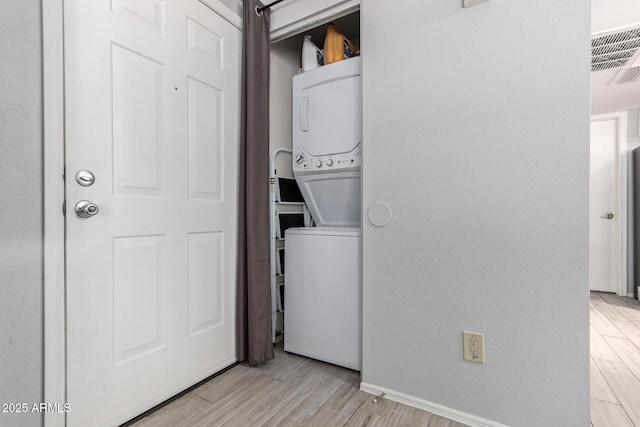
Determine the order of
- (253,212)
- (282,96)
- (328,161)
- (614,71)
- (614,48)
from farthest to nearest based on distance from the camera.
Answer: (614,71)
(614,48)
(282,96)
(328,161)
(253,212)

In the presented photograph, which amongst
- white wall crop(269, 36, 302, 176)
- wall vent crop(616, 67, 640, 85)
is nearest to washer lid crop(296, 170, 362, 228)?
white wall crop(269, 36, 302, 176)

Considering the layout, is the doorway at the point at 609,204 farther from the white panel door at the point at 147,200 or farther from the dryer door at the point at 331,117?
the white panel door at the point at 147,200

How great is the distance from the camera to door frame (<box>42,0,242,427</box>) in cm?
102

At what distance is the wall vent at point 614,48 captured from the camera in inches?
85.7

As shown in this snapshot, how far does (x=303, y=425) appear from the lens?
1.26 meters

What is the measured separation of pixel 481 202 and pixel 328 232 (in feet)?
2.61

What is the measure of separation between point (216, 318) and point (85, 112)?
43.1 inches

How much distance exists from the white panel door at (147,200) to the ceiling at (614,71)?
2378mm

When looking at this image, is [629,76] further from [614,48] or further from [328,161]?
[328,161]

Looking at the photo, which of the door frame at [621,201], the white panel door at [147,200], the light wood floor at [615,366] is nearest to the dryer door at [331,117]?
the white panel door at [147,200]

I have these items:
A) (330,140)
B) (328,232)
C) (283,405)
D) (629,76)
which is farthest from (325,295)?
(629,76)

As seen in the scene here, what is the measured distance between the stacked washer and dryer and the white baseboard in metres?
0.18

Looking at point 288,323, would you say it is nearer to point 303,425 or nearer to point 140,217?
point 303,425

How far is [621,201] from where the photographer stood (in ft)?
11.6
